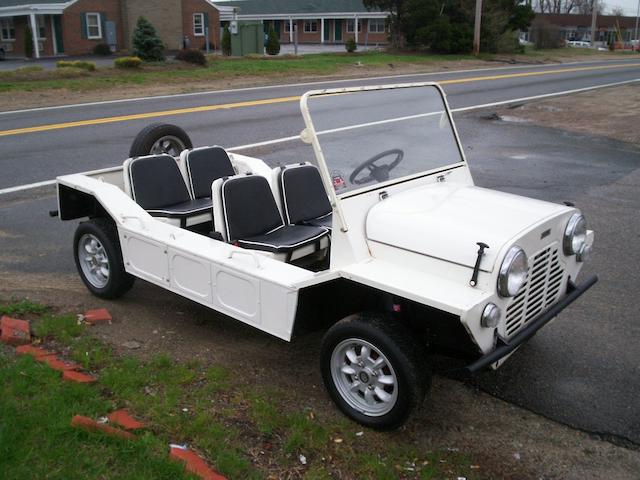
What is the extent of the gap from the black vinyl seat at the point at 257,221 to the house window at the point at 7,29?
44.5m

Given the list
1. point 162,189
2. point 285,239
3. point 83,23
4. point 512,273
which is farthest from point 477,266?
point 83,23

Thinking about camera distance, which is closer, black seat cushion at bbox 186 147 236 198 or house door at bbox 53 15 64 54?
black seat cushion at bbox 186 147 236 198

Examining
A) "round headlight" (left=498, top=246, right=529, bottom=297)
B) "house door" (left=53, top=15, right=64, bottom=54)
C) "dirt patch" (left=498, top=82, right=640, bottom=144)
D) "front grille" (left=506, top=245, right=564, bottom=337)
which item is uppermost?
"house door" (left=53, top=15, right=64, bottom=54)

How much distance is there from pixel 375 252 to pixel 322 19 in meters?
59.0

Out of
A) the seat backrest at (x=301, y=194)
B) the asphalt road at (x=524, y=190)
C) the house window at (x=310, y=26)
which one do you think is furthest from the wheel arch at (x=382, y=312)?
the house window at (x=310, y=26)

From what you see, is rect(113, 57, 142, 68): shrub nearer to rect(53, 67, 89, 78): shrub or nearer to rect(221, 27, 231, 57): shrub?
rect(53, 67, 89, 78): shrub

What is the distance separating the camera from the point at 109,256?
514 centimetres

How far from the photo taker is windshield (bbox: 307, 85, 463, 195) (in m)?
4.00

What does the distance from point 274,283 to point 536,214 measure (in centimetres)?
153

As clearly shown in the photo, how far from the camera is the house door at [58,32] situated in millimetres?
41438

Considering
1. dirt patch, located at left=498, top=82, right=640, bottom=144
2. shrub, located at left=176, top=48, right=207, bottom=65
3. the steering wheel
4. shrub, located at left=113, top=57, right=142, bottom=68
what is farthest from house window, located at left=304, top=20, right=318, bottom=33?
the steering wheel

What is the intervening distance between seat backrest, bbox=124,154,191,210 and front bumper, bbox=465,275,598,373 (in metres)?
3.16

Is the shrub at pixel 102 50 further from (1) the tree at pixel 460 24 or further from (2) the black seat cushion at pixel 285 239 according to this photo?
(2) the black seat cushion at pixel 285 239

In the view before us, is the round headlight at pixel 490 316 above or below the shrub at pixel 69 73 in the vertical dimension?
below
